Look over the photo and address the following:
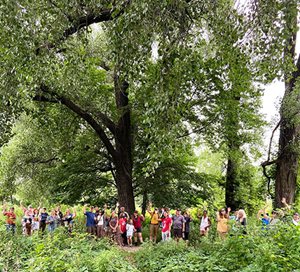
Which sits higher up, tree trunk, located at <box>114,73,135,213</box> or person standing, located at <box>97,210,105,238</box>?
tree trunk, located at <box>114,73,135,213</box>

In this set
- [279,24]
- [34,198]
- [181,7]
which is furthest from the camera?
[34,198]

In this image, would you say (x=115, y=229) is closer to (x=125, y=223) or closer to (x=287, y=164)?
(x=125, y=223)

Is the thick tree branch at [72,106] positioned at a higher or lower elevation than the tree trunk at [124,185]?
higher

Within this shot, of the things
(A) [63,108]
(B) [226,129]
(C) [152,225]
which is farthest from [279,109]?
(A) [63,108]

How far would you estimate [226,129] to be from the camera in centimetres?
1404

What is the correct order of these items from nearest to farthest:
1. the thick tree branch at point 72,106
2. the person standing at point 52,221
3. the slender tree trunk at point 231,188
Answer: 1. the thick tree branch at point 72,106
2. the person standing at point 52,221
3. the slender tree trunk at point 231,188

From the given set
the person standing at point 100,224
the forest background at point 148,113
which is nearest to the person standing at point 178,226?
the forest background at point 148,113

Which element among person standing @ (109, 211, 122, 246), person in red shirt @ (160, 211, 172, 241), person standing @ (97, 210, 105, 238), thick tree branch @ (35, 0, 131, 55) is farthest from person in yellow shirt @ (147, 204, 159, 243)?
thick tree branch @ (35, 0, 131, 55)

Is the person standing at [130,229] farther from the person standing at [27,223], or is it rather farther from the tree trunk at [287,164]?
the tree trunk at [287,164]

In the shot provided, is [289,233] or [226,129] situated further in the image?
[226,129]

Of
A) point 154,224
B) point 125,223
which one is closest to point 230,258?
point 125,223

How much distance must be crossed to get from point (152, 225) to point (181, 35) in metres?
10.5

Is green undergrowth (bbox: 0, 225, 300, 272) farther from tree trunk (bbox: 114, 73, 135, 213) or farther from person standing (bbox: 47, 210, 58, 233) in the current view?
person standing (bbox: 47, 210, 58, 233)

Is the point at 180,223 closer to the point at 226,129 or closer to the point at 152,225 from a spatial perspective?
the point at 152,225
